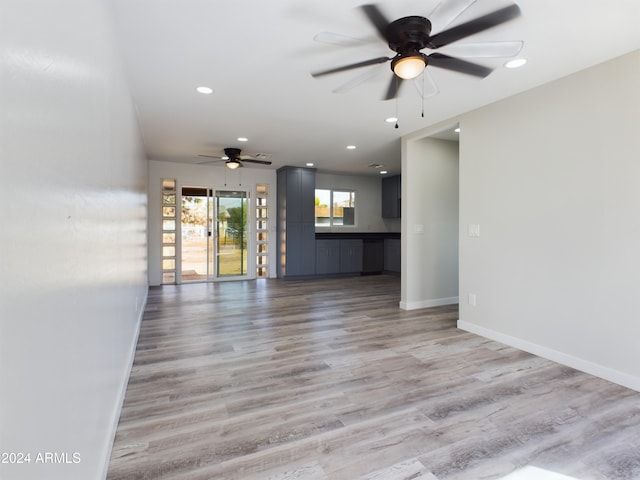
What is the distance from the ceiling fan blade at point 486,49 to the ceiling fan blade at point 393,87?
1.93ft

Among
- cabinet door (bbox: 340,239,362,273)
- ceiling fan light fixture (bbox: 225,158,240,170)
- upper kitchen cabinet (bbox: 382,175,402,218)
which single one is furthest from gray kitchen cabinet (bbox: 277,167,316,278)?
upper kitchen cabinet (bbox: 382,175,402,218)

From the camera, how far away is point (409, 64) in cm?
210

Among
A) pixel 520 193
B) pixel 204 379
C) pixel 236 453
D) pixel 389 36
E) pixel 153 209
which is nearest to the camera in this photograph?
pixel 236 453

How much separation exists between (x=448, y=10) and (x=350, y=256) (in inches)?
254

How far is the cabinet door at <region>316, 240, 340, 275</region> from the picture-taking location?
766cm

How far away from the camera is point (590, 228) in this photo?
268 cm

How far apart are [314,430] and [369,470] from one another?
405 mm

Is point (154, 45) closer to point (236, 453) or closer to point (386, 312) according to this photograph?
point (236, 453)

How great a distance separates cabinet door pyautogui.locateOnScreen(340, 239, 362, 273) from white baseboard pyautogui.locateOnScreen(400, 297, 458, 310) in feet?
10.6

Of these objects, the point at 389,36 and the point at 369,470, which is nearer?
the point at 369,470

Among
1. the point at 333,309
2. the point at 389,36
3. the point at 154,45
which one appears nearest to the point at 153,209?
the point at 333,309

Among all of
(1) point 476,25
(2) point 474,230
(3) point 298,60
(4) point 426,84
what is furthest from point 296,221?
(1) point 476,25

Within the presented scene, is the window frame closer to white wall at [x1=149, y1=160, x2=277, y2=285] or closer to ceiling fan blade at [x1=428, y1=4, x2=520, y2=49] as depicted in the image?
white wall at [x1=149, y1=160, x2=277, y2=285]

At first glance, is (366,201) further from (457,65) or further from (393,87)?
(457,65)
